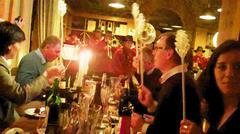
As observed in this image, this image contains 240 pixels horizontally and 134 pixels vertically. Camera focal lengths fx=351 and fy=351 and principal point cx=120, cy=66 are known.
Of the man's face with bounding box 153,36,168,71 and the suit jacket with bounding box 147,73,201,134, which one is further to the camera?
the man's face with bounding box 153,36,168,71

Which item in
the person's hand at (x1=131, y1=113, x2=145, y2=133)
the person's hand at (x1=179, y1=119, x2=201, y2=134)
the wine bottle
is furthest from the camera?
the person's hand at (x1=131, y1=113, x2=145, y2=133)

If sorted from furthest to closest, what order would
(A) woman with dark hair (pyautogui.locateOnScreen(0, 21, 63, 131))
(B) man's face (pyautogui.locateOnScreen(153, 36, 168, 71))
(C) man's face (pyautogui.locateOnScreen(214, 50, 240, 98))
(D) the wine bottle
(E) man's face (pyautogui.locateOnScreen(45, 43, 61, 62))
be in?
1. (E) man's face (pyautogui.locateOnScreen(45, 43, 61, 62))
2. (B) man's face (pyautogui.locateOnScreen(153, 36, 168, 71))
3. (A) woman with dark hair (pyautogui.locateOnScreen(0, 21, 63, 131))
4. (D) the wine bottle
5. (C) man's face (pyautogui.locateOnScreen(214, 50, 240, 98))

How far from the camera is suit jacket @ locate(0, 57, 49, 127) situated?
2.13 m

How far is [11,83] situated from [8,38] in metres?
0.37

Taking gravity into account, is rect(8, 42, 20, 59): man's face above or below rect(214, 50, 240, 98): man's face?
above

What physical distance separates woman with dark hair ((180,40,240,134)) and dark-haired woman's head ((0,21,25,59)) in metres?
1.33

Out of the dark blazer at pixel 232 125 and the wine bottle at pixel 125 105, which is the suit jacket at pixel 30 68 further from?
the dark blazer at pixel 232 125

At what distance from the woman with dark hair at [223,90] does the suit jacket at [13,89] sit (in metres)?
1.09

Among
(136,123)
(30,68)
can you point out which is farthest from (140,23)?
(30,68)

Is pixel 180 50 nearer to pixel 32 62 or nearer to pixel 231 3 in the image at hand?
pixel 231 3

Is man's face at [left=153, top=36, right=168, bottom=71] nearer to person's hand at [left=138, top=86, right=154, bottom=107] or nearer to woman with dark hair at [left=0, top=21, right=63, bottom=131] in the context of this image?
person's hand at [left=138, top=86, right=154, bottom=107]

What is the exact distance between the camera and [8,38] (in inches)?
92.7

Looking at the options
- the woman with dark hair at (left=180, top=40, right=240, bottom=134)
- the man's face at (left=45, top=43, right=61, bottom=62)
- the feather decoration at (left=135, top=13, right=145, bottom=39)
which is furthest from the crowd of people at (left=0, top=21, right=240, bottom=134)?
the man's face at (left=45, top=43, right=61, bottom=62)

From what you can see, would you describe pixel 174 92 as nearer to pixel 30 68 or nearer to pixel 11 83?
pixel 11 83
